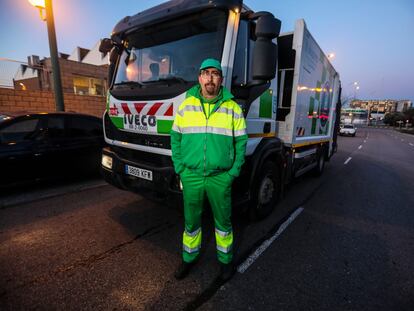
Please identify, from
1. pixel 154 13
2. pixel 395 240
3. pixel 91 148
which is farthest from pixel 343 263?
pixel 91 148

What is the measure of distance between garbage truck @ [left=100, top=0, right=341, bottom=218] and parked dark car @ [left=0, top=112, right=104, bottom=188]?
6.14 ft

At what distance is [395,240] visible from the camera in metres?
3.15

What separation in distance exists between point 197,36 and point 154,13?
696 mm

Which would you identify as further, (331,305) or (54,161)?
(54,161)

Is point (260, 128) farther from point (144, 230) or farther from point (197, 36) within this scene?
point (144, 230)

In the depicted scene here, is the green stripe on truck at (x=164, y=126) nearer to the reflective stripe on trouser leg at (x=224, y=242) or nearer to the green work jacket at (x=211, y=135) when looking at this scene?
the green work jacket at (x=211, y=135)

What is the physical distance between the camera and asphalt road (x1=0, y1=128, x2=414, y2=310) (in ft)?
6.59

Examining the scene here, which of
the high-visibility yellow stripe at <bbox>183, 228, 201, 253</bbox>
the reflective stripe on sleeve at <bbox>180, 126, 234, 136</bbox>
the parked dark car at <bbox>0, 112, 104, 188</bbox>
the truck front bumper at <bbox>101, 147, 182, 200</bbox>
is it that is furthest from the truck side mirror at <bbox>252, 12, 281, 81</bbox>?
the parked dark car at <bbox>0, 112, 104, 188</bbox>

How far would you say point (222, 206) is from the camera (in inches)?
84.4

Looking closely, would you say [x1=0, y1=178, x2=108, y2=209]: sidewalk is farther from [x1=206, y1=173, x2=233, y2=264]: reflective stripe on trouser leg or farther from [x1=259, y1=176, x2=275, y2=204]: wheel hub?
[x1=206, y1=173, x2=233, y2=264]: reflective stripe on trouser leg

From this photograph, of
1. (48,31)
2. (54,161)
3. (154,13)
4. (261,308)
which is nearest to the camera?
(261,308)

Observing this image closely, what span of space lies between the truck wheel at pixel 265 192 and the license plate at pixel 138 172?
1.36m

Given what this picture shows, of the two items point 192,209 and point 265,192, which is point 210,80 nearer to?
point 192,209

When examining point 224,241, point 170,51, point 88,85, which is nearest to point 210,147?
point 224,241
